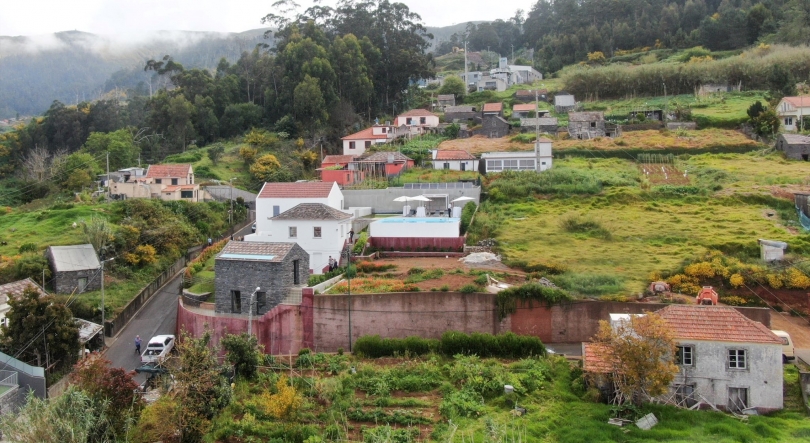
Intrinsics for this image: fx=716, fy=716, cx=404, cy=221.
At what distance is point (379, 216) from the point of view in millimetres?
38406

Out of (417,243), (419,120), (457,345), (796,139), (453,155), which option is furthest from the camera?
(419,120)

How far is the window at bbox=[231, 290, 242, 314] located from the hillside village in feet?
0.28

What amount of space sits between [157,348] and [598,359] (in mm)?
15944

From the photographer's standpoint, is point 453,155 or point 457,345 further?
point 453,155

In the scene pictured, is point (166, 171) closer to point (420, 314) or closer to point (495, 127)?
point (420, 314)

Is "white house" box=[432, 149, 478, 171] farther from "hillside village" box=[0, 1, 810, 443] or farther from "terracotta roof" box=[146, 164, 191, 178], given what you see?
"terracotta roof" box=[146, 164, 191, 178]

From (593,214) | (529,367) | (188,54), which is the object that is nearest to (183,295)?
(529,367)

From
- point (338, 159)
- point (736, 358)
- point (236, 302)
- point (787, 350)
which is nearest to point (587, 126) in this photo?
point (338, 159)

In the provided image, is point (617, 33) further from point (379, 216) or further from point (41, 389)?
point (41, 389)

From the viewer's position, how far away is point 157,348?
2658 cm

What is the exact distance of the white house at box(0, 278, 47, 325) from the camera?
26386mm

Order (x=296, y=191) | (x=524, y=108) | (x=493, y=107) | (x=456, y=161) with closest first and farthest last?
(x=296, y=191)
(x=456, y=161)
(x=524, y=108)
(x=493, y=107)

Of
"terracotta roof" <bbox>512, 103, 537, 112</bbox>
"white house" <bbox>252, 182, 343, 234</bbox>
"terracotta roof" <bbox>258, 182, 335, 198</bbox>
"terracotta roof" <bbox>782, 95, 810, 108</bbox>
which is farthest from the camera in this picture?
"terracotta roof" <bbox>512, 103, 537, 112</bbox>

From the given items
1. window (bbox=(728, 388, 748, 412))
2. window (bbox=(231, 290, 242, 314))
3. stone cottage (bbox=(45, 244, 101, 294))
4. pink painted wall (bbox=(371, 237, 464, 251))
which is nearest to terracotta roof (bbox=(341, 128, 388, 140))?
pink painted wall (bbox=(371, 237, 464, 251))
